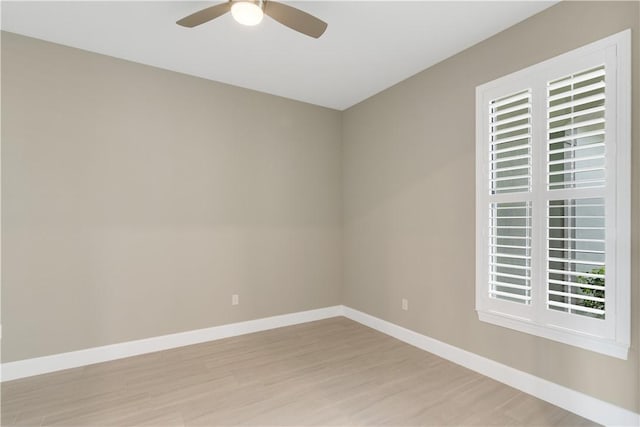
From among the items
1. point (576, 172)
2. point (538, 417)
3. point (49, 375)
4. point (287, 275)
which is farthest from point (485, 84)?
point (49, 375)

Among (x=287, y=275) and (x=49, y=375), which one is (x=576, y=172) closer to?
(x=287, y=275)

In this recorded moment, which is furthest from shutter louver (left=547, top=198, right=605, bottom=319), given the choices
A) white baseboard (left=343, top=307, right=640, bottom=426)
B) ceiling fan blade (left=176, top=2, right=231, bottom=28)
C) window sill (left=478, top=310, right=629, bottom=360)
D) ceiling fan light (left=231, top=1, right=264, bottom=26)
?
ceiling fan blade (left=176, top=2, right=231, bottom=28)

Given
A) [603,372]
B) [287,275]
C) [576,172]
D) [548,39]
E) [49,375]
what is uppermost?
[548,39]

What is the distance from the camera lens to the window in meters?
1.98

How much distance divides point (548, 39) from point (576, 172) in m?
0.99

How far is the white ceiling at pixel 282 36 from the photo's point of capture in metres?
2.36

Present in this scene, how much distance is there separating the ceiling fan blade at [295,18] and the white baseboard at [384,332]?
2845mm

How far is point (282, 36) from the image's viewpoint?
8.98 ft

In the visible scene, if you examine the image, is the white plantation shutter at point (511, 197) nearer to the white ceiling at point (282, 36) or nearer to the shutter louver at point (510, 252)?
the shutter louver at point (510, 252)

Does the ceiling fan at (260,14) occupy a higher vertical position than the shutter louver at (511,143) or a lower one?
higher

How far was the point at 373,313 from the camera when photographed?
12.9 feet

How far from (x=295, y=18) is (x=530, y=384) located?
3036 mm

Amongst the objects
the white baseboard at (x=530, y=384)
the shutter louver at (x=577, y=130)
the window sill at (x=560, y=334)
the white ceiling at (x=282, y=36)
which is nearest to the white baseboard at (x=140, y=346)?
the white baseboard at (x=530, y=384)

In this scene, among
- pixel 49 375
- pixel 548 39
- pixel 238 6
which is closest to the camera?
pixel 238 6
